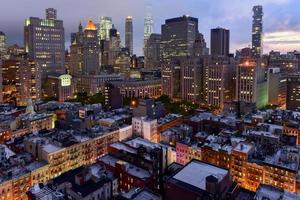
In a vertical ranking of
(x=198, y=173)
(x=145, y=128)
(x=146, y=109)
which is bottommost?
(x=145, y=128)

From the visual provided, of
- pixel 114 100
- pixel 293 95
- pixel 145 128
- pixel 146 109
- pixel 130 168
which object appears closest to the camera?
pixel 130 168

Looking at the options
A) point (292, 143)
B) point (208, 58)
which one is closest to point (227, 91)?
point (208, 58)

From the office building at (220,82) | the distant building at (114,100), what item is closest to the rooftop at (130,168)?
the distant building at (114,100)

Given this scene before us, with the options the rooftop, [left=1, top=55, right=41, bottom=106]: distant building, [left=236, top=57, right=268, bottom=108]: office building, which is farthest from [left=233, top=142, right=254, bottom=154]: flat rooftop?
[left=1, top=55, right=41, bottom=106]: distant building

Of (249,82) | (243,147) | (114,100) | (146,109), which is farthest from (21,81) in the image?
(243,147)

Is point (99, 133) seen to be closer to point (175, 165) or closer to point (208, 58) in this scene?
point (175, 165)

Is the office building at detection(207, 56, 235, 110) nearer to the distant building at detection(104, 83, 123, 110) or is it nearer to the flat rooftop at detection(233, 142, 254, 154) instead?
the distant building at detection(104, 83, 123, 110)

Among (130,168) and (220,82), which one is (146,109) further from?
(220,82)

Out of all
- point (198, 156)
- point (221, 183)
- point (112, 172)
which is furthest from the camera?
point (198, 156)
